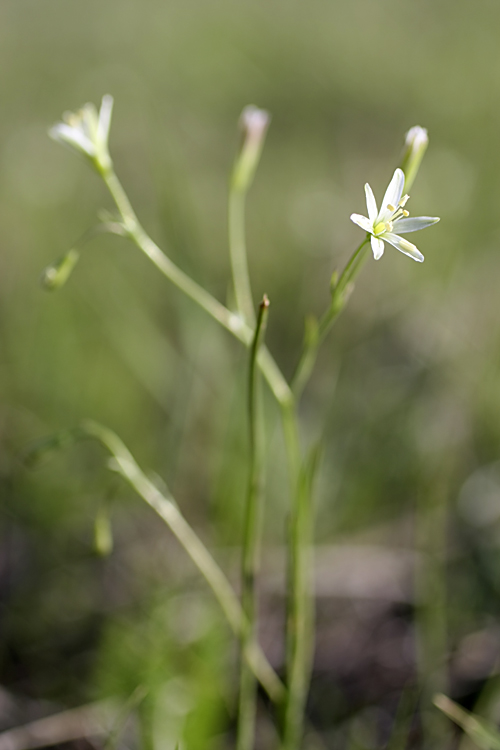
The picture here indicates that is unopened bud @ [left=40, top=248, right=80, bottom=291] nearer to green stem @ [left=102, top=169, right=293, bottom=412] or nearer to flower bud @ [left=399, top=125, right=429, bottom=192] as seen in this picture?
green stem @ [left=102, top=169, right=293, bottom=412]

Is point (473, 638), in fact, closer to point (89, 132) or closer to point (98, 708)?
point (98, 708)

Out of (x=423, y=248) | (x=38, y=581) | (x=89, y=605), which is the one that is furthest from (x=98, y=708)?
(x=423, y=248)

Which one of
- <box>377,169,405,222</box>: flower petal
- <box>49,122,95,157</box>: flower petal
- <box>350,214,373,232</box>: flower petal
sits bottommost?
<box>49,122,95,157</box>: flower petal

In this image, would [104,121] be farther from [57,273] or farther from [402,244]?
[402,244]

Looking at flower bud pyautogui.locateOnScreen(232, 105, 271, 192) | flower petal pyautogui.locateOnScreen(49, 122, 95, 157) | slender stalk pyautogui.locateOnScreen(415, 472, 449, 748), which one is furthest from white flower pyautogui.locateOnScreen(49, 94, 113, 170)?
slender stalk pyautogui.locateOnScreen(415, 472, 449, 748)

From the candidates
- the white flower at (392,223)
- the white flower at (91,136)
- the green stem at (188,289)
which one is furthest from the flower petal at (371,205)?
the white flower at (91,136)

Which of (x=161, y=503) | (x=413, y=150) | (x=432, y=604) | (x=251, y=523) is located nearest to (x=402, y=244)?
(x=413, y=150)
